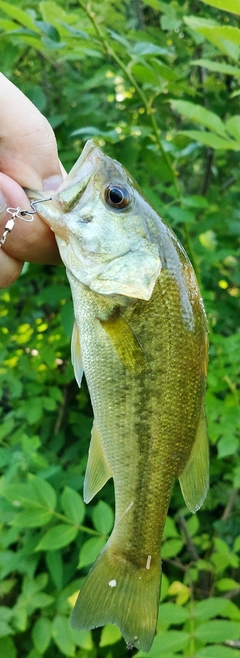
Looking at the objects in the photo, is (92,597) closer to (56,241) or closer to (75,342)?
(75,342)

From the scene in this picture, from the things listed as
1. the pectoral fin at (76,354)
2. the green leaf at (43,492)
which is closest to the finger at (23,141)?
the pectoral fin at (76,354)

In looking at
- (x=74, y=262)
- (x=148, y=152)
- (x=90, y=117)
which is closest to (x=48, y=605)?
(x=74, y=262)

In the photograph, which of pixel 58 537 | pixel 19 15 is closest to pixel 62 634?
pixel 58 537

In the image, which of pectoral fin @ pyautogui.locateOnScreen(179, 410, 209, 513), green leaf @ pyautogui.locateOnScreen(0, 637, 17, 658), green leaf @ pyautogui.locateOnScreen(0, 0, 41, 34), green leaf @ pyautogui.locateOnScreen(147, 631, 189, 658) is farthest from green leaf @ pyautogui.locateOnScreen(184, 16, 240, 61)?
green leaf @ pyautogui.locateOnScreen(0, 637, 17, 658)

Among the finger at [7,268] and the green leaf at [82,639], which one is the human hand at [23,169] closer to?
the finger at [7,268]

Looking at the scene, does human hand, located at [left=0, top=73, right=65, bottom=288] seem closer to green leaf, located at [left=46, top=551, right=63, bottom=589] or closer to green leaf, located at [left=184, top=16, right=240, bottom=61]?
green leaf, located at [left=184, top=16, right=240, bottom=61]

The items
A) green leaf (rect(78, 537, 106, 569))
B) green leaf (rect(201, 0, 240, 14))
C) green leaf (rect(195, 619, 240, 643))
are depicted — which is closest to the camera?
green leaf (rect(201, 0, 240, 14))
